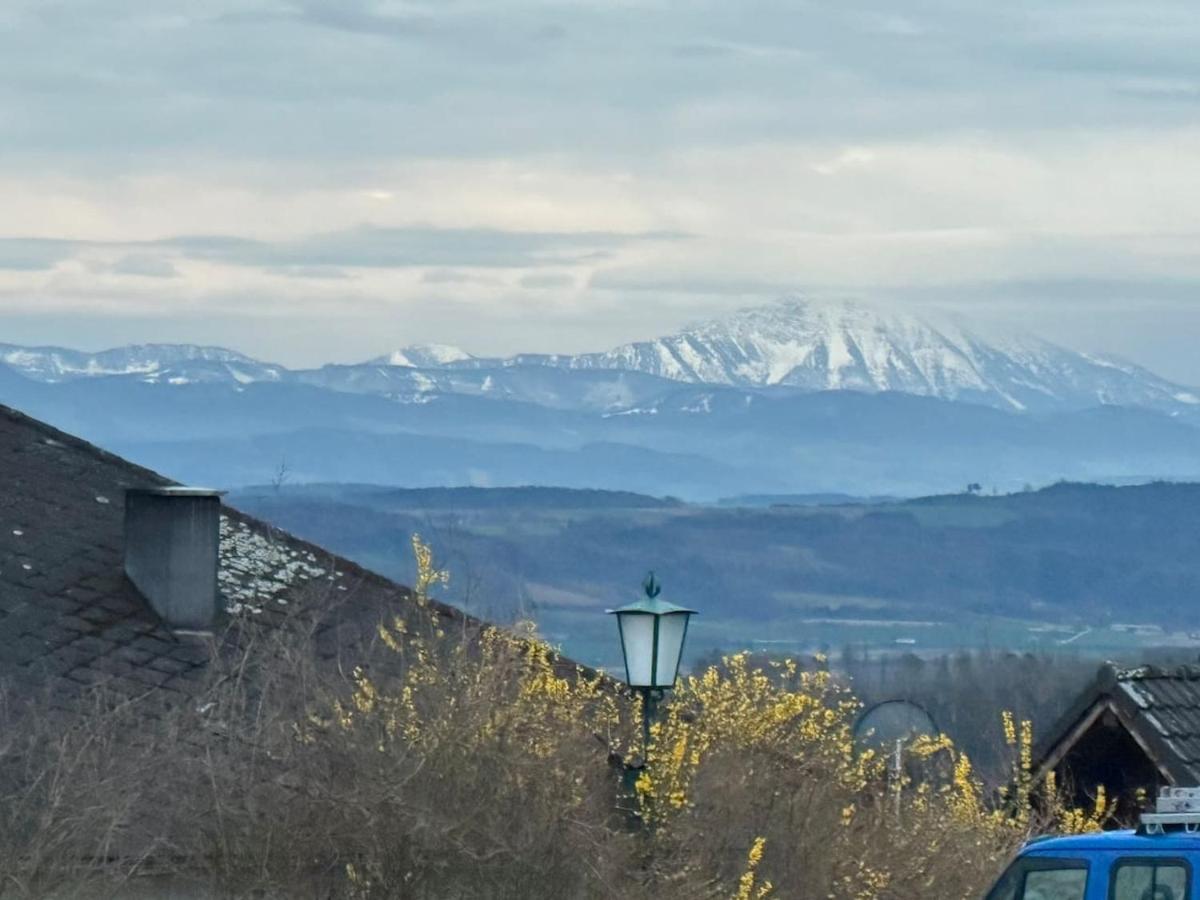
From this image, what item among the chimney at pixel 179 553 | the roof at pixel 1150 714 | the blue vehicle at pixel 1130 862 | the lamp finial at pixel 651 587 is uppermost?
the chimney at pixel 179 553

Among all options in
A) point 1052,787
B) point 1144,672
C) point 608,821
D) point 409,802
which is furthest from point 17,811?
point 1144,672

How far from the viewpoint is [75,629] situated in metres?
20.0

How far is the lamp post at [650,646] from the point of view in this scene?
52.7 feet

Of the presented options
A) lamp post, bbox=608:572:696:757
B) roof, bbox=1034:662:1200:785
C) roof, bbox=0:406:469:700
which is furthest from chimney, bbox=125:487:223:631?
roof, bbox=1034:662:1200:785

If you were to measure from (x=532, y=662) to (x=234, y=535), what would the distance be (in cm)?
655

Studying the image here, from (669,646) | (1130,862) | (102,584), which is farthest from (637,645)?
(102,584)

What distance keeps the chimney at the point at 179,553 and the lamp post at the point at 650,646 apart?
5337 mm

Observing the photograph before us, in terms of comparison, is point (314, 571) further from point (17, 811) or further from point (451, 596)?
point (17, 811)

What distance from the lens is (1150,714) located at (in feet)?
70.3

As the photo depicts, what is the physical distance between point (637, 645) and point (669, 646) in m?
0.22

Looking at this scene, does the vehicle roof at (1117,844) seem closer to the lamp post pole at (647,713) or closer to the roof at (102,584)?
the lamp post pole at (647,713)

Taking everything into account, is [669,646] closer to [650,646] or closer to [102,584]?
→ [650,646]

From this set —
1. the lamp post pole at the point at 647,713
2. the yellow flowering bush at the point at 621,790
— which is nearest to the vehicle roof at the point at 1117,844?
the yellow flowering bush at the point at 621,790

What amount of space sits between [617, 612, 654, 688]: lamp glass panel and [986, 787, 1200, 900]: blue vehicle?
466cm
